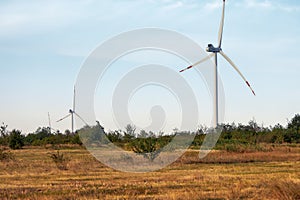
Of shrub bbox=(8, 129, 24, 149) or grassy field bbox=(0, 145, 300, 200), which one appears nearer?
grassy field bbox=(0, 145, 300, 200)

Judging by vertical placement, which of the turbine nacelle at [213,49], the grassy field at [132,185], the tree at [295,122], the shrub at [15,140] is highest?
the turbine nacelle at [213,49]

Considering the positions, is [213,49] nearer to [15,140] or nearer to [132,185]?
[15,140]

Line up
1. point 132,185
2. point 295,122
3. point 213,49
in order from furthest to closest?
point 295,122, point 213,49, point 132,185

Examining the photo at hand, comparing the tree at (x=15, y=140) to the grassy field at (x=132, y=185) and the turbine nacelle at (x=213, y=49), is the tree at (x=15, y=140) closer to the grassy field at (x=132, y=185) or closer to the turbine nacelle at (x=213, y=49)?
the turbine nacelle at (x=213, y=49)

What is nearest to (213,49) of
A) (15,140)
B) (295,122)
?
(15,140)

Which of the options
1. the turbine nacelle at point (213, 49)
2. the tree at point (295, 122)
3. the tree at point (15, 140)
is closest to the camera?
the turbine nacelle at point (213, 49)

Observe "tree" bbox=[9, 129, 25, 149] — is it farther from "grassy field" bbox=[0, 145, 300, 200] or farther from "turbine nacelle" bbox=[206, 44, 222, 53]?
"grassy field" bbox=[0, 145, 300, 200]

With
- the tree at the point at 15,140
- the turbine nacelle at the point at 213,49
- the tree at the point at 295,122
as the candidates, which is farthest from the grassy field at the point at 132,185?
the tree at the point at 295,122

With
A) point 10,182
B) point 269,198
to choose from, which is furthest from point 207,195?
point 10,182

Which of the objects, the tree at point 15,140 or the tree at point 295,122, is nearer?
the tree at point 15,140

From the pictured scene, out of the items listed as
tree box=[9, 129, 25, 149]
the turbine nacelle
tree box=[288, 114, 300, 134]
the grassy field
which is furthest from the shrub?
tree box=[288, 114, 300, 134]

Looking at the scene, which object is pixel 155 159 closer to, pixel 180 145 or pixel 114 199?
pixel 180 145

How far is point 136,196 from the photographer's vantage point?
1593cm

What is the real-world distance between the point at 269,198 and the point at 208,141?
127ft
